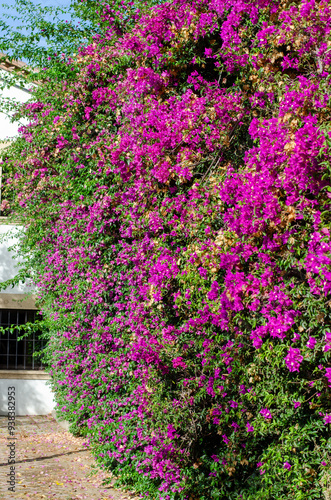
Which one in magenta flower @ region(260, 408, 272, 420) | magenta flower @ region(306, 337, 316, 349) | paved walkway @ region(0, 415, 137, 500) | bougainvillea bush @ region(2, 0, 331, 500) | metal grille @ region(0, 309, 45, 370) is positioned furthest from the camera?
metal grille @ region(0, 309, 45, 370)

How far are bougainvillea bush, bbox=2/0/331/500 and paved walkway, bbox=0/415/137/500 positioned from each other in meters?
0.47

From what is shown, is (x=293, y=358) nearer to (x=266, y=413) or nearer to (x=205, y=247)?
(x=266, y=413)

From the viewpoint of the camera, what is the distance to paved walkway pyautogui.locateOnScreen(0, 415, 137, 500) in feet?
21.7

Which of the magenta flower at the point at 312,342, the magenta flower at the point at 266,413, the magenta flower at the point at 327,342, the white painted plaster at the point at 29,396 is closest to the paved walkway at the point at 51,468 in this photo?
the white painted plaster at the point at 29,396

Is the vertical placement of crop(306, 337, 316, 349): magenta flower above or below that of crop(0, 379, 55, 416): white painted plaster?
above

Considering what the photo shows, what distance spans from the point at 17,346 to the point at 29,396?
130 centimetres

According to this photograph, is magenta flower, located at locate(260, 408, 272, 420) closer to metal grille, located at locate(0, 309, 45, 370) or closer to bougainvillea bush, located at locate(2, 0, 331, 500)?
bougainvillea bush, located at locate(2, 0, 331, 500)

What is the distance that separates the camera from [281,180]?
3.31m

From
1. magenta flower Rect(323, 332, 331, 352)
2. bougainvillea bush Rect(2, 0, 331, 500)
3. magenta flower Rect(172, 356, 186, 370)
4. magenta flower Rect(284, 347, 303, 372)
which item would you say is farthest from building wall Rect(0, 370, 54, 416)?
magenta flower Rect(323, 332, 331, 352)

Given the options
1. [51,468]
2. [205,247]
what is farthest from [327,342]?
[51,468]

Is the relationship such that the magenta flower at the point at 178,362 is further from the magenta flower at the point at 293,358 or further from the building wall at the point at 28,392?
the building wall at the point at 28,392

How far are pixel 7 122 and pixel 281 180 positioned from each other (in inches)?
503

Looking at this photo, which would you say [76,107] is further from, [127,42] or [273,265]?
→ [273,265]

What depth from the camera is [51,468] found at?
8.12m
